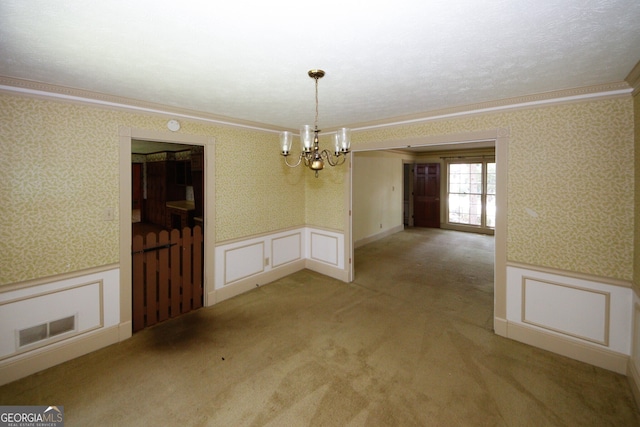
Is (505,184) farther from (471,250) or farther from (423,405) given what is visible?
(471,250)

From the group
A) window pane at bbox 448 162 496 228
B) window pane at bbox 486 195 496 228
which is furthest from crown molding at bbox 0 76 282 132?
window pane at bbox 486 195 496 228

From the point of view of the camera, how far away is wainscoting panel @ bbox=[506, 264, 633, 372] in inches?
96.3

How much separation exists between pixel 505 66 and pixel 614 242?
1803 millimetres

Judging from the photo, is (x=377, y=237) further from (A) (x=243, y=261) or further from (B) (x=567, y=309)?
(B) (x=567, y=309)

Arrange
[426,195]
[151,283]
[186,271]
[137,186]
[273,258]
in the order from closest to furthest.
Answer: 1. [151,283]
2. [186,271]
3. [273,258]
4. [137,186]
5. [426,195]

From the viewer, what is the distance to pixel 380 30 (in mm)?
1624

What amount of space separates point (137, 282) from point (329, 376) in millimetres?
2271

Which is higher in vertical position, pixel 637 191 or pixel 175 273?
pixel 637 191

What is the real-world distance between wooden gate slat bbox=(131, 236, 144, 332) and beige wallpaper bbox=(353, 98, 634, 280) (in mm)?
3929

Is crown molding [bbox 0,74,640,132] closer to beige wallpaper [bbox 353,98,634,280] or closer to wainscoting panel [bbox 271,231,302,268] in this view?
beige wallpaper [bbox 353,98,634,280]

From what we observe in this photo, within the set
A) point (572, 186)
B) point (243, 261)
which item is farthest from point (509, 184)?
point (243, 261)

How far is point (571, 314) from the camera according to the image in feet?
8.75

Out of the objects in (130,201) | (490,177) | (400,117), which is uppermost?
(400,117)

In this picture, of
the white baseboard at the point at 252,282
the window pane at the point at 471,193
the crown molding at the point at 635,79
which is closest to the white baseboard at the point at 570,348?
the crown molding at the point at 635,79
